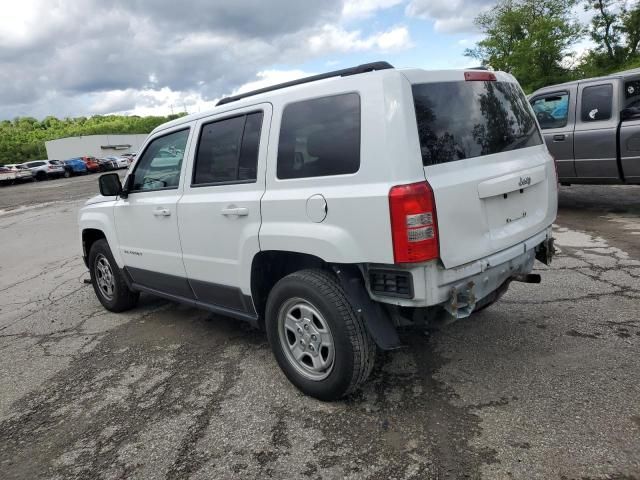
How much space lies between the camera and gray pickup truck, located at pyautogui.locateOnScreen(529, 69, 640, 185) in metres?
7.31

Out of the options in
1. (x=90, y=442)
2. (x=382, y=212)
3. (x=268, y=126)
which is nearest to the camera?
(x=382, y=212)

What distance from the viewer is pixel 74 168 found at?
39375 millimetres

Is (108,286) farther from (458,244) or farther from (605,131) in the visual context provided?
(605,131)

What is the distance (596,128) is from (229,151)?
6367 mm

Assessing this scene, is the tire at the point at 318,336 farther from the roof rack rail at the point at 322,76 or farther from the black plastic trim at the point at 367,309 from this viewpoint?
the roof rack rail at the point at 322,76

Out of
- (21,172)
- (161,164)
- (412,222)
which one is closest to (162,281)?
(161,164)

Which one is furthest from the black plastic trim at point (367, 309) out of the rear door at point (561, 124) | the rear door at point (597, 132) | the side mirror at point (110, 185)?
the rear door at point (561, 124)

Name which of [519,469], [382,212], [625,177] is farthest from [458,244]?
[625,177]

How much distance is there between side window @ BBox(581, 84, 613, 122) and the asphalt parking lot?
3537 millimetres

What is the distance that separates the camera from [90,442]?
2998mm

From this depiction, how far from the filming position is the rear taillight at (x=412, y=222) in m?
2.57

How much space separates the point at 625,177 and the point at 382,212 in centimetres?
639

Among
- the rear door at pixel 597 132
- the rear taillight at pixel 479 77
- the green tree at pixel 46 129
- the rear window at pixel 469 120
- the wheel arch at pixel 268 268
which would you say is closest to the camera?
the rear window at pixel 469 120

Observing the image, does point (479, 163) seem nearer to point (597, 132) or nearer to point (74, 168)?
point (597, 132)
